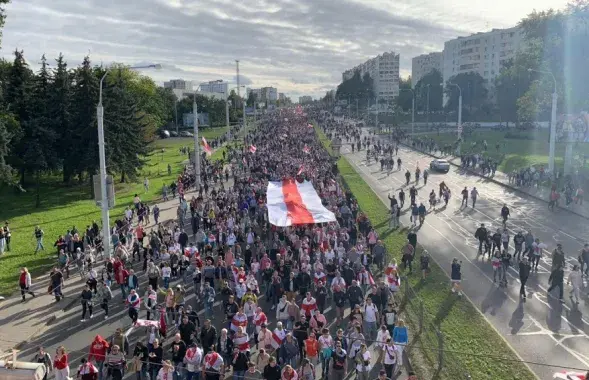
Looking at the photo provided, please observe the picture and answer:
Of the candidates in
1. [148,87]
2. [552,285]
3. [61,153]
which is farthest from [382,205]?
[148,87]

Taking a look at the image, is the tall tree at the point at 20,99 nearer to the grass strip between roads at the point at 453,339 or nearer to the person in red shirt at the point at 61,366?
the person in red shirt at the point at 61,366

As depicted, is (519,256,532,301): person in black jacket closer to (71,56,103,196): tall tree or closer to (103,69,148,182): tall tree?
(103,69,148,182): tall tree

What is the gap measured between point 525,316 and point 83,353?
1254 centimetres

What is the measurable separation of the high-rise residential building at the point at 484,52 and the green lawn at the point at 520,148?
58.6 meters

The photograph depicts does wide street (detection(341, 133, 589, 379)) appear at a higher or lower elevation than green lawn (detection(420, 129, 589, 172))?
lower

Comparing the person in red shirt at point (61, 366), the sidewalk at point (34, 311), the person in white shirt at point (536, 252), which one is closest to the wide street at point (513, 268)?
the person in white shirt at point (536, 252)

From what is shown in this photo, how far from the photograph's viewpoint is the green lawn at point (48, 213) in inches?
927

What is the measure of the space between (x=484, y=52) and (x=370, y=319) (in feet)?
489

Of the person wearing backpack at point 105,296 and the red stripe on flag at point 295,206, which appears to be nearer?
the person wearing backpack at point 105,296

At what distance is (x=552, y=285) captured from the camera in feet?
57.5

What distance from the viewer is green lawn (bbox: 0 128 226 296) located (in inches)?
927

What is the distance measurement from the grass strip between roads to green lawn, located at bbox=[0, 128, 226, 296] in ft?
47.9

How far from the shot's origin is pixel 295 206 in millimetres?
23000

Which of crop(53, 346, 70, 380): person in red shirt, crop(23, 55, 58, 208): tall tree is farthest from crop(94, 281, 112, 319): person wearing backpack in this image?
crop(23, 55, 58, 208): tall tree
